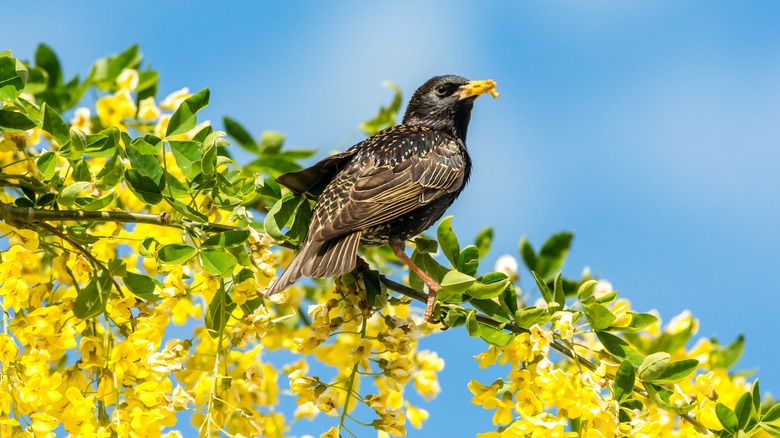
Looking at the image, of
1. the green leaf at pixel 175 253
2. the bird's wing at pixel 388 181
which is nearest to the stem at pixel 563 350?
the bird's wing at pixel 388 181

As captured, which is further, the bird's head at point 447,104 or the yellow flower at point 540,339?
the bird's head at point 447,104

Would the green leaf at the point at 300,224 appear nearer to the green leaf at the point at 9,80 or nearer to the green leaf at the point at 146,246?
the green leaf at the point at 146,246

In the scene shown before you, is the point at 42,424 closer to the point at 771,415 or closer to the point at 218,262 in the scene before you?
the point at 218,262

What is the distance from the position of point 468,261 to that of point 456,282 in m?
0.17

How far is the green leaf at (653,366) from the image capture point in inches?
85.7

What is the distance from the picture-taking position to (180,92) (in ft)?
11.3

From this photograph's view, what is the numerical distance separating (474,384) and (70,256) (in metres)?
1.29

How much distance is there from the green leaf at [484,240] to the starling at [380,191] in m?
0.27

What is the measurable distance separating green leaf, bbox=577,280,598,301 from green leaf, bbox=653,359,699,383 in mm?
300

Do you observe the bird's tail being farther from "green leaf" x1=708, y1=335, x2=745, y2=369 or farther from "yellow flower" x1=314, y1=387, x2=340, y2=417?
"green leaf" x1=708, y1=335, x2=745, y2=369

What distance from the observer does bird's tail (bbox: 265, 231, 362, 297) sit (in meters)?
2.55

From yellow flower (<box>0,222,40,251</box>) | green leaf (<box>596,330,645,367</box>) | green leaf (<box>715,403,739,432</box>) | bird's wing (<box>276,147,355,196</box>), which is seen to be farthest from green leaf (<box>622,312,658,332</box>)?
yellow flower (<box>0,222,40,251</box>)

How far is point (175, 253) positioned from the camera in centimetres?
222

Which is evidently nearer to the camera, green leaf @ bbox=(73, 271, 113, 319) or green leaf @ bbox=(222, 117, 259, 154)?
green leaf @ bbox=(73, 271, 113, 319)
